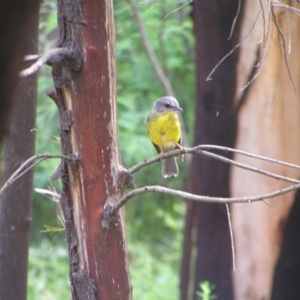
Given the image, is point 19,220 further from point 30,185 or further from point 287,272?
point 287,272

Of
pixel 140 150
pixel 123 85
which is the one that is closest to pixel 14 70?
pixel 140 150

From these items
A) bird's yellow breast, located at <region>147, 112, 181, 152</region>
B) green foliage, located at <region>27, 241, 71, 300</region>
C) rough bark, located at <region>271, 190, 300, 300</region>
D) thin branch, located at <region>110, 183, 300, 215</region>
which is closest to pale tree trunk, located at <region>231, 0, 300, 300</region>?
rough bark, located at <region>271, 190, 300, 300</region>

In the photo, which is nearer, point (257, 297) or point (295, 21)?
point (295, 21)

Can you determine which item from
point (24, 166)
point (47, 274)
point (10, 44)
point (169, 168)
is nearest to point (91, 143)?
point (24, 166)

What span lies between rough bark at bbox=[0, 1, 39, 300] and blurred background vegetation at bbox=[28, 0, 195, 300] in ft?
7.93

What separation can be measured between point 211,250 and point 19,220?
6.52 feet

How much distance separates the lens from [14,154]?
3.84 meters

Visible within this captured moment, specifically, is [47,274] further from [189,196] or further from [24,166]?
[189,196]

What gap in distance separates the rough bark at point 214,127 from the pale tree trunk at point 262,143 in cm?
9

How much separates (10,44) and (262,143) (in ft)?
13.8

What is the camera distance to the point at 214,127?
4992 millimetres

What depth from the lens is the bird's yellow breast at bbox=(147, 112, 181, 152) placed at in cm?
444

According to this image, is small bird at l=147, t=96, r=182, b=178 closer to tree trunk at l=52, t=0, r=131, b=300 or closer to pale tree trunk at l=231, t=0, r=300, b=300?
pale tree trunk at l=231, t=0, r=300, b=300

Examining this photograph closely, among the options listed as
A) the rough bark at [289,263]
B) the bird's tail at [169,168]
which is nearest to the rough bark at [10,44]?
the bird's tail at [169,168]
